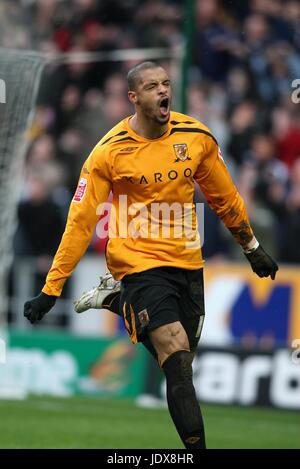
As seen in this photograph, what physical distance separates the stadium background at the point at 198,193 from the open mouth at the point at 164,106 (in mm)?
4620

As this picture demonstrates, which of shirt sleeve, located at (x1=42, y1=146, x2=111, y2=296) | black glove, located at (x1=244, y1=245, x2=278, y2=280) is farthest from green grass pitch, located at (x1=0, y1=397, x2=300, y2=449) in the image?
black glove, located at (x1=244, y1=245, x2=278, y2=280)

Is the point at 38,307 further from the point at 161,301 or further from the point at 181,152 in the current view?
the point at 181,152

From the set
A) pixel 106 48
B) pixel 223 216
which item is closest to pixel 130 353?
pixel 106 48

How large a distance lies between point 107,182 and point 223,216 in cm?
81

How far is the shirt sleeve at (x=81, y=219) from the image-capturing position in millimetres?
7672

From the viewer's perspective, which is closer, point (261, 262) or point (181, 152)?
point (181, 152)

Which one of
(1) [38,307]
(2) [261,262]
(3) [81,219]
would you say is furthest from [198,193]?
(1) [38,307]

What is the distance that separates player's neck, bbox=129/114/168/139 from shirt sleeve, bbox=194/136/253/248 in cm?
30

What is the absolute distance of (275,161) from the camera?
13961 mm

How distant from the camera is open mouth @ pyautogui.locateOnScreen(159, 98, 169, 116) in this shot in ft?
24.8

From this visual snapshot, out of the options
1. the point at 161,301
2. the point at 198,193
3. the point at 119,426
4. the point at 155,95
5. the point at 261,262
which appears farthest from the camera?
the point at 198,193

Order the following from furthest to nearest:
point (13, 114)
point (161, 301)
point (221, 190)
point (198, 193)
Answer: point (198, 193)
point (13, 114)
point (221, 190)
point (161, 301)

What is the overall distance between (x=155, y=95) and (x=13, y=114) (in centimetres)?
387

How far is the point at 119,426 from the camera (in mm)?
10734
